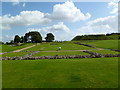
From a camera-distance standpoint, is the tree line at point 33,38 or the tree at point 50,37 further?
the tree at point 50,37

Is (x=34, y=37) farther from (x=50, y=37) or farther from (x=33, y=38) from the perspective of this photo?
(x=50, y=37)

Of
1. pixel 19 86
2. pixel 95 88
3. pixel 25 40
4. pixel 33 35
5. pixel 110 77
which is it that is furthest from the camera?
pixel 25 40

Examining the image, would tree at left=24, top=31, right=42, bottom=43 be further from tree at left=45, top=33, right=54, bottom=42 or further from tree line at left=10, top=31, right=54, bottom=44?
tree at left=45, top=33, right=54, bottom=42

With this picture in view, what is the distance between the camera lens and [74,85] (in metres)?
7.37

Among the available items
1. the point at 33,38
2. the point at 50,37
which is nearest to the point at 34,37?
the point at 33,38

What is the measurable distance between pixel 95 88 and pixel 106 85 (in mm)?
941

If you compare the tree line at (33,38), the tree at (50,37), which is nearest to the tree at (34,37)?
the tree line at (33,38)

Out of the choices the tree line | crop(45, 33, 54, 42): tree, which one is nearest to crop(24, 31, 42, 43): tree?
the tree line

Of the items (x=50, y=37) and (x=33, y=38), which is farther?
(x=50, y=37)

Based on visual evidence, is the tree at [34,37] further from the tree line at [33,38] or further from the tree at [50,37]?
the tree at [50,37]

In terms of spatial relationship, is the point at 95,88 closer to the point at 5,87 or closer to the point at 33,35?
the point at 5,87

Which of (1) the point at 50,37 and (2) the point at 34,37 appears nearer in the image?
(2) the point at 34,37

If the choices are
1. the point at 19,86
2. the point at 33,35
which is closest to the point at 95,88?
the point at 19,86

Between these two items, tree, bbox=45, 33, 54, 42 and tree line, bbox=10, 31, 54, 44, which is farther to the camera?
tree, bbox=45, 33, 54, 42
